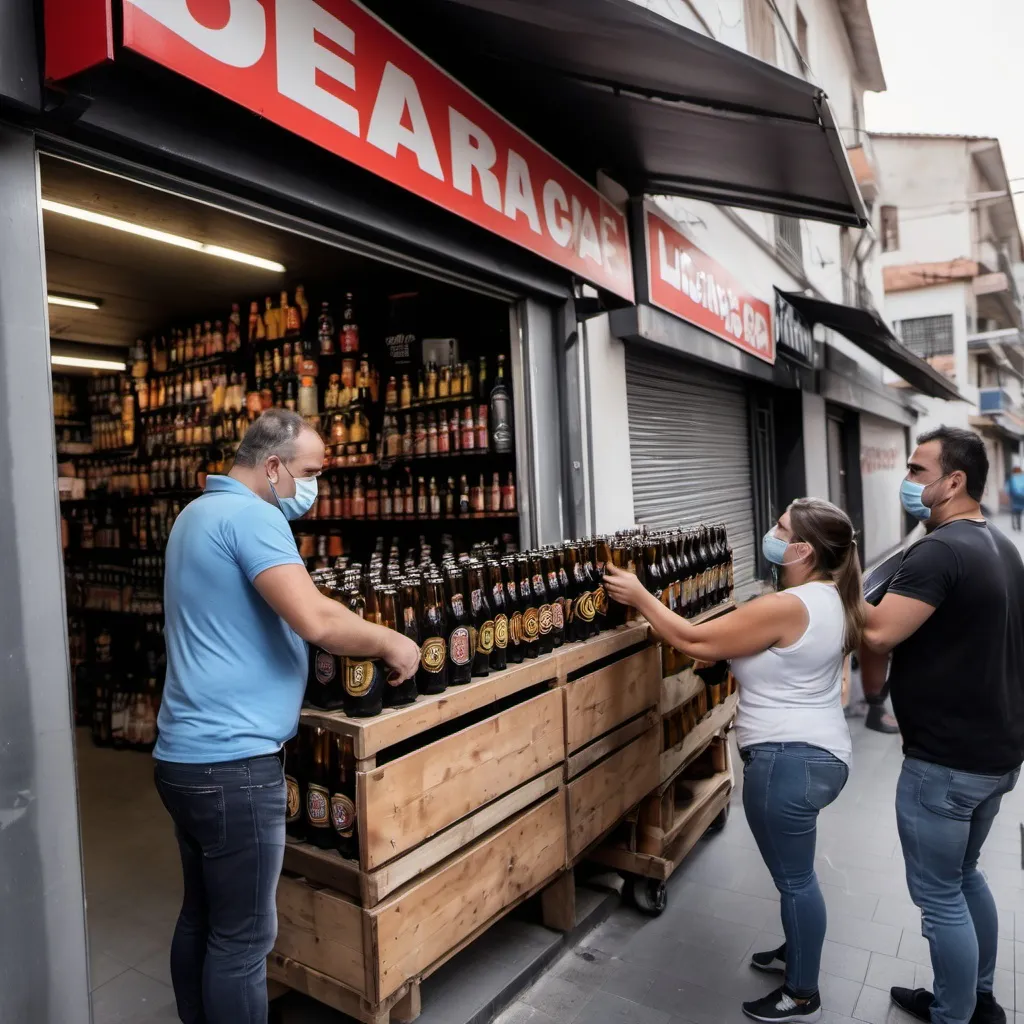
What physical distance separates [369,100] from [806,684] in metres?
2.53

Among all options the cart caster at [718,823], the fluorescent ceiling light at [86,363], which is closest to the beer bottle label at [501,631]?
the cart caster at [718,823]

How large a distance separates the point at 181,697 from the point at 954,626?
7.77ft

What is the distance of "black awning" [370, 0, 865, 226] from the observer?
3117 mm

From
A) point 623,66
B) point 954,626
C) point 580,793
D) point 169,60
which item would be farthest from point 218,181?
point 954,626

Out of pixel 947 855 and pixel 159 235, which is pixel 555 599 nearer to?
pixel 947 855

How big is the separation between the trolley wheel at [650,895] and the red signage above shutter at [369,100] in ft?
9.83

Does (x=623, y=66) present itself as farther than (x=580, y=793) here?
Yes

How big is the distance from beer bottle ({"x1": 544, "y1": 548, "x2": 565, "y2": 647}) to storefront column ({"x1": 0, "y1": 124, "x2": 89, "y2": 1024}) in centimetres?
168

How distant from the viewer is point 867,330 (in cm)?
836

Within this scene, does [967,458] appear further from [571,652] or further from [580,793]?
[580,793]

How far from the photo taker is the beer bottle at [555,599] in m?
3.07

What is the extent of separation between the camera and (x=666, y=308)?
16.9ft

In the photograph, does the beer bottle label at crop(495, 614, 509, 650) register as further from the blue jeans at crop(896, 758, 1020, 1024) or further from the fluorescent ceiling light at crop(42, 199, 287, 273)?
the fluorescent ceiling light at crop(42, 199, 287, 273)

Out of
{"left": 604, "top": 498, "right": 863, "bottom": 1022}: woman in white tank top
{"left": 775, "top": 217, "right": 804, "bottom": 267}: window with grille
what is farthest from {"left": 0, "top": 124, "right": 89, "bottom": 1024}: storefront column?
{"left": 775, "top": 217, "right": 804, "bottom": 267}: window with grille
